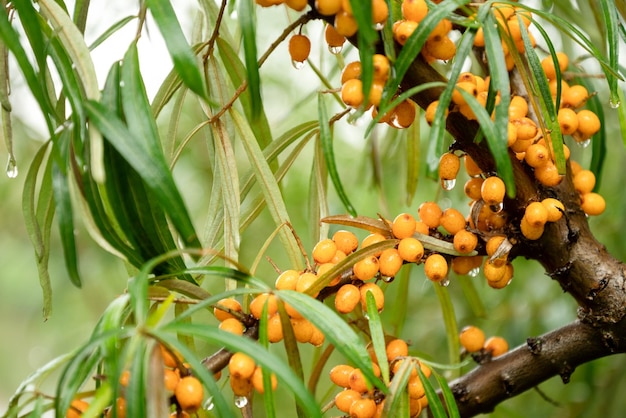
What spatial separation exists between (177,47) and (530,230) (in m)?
0.35

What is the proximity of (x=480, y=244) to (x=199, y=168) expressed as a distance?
1.11m

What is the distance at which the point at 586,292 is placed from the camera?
0.67 meters

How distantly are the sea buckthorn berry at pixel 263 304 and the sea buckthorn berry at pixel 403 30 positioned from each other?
22cm

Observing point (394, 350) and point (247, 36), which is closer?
point (247, 36)

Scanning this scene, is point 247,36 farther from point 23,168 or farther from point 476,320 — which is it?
point 23,168

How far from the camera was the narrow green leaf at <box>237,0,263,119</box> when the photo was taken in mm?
449

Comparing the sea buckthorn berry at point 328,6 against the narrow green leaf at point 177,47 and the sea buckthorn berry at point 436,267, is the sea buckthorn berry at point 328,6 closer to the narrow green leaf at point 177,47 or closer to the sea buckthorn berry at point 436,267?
the narrow green leaf at point 177,47

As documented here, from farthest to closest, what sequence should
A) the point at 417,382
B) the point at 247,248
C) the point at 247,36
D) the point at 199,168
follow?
1. the point at 199,168
2. the point at 247,248
3. the point at 417,382
4. the point at 247,36

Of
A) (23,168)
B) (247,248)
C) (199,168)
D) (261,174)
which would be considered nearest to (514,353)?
(261,174)

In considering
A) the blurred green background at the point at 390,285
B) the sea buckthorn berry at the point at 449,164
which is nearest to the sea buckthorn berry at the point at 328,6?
the sea buckthorn berry at the point at 449,164

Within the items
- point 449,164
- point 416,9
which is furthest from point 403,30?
point 449,164

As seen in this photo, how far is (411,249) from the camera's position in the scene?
1.94ft

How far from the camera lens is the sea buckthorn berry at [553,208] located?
0.62 meters

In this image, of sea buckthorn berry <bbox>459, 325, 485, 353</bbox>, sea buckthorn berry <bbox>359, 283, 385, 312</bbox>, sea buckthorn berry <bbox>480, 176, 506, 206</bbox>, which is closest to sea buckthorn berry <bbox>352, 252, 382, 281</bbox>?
sea buckthorn berry <bbox>359, 283, 385, 312</bbox>
